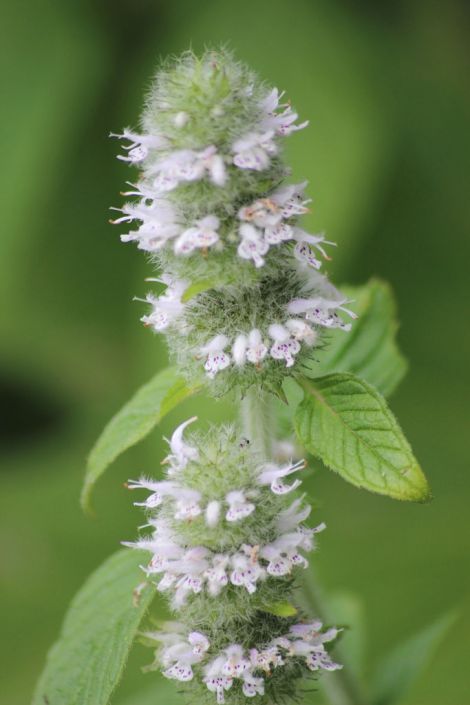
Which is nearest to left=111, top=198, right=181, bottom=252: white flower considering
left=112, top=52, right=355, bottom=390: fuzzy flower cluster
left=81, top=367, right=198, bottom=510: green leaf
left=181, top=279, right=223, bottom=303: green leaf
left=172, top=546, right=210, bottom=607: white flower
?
left=112, top=52, right=355, bottom=390: fuzzy flower cluster

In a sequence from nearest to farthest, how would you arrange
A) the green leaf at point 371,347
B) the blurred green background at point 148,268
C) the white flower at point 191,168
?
the white flower at point 191,168 → the green leaf at point 371,347 → the blurred green background at point 148,268

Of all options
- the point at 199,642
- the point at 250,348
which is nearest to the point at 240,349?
the point at 250,348

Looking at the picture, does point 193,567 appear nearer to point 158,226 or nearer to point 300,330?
point 300,330

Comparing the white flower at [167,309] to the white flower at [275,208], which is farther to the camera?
the white flower at [167,309]

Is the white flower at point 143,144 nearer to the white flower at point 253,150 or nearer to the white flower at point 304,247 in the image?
the white flower at point 253,150

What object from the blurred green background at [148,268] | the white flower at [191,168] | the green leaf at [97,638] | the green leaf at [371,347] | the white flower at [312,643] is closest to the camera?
the white flower at [191,168]

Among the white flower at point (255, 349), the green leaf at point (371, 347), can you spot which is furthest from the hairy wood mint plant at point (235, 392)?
the green leaf at point (371, 347)

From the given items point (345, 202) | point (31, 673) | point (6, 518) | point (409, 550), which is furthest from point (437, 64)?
point (31, 673)
